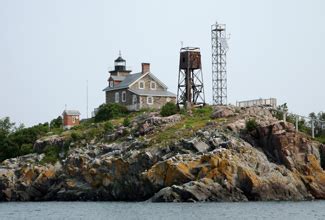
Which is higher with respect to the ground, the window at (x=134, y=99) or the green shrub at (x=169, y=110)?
the window at (x=134, y=99)

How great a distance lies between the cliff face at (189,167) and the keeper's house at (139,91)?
49.2ft

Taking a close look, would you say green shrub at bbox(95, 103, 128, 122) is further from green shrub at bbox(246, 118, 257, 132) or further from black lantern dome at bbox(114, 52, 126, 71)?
green shrub at bbox(246, 118, 257, 132)

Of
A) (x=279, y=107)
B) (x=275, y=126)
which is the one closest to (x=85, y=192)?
(x=275, y=126)

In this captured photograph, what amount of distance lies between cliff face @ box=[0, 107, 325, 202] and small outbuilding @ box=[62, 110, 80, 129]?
14.7 m

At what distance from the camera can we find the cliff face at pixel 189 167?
2717 inches

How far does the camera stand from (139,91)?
99.6 metres

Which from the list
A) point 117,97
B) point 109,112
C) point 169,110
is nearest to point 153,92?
point 117,97

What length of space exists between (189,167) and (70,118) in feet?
107

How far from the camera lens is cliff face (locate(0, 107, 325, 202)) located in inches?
2717

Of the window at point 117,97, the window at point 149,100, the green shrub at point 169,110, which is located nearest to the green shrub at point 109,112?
the window at point 149,100

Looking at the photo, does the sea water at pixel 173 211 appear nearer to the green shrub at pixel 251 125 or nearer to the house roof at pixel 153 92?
the green shrub at pixel 251 125

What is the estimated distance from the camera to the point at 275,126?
2916 inches

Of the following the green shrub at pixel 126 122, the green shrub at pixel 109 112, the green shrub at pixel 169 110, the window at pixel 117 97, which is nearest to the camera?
the green shrub at pixel 126 122

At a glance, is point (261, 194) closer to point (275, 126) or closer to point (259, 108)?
point (275, 126)
